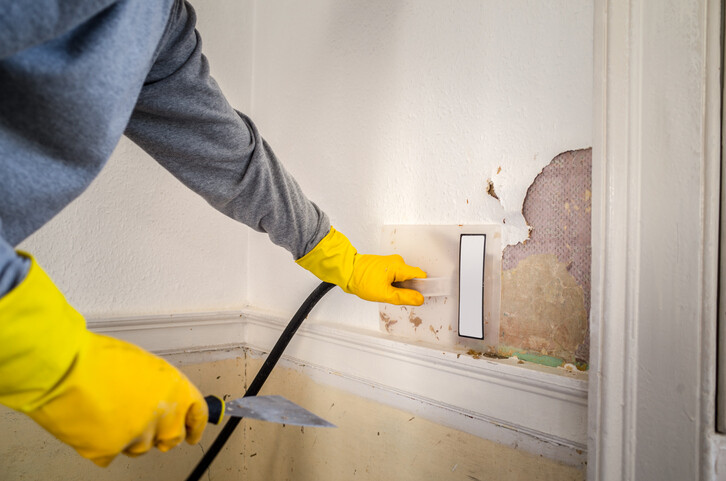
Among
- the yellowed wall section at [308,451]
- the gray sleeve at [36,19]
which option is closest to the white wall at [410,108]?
the yellowed wall section at [308,451]

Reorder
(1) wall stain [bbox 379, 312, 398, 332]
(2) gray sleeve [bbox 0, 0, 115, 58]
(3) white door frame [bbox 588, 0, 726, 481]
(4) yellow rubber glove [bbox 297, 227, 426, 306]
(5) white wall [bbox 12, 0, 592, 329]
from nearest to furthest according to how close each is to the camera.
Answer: (2) gray sleeve [bbox 0, 0, 115, 58] < (3) white door frame [bbox 588, 0, 726, 481] < (5) white wall [bbox 12, 0, 592, 329] < (4) yellow rubber glove [bbox 297, 227, 426, 306] < (1) wall stain [bbox 379, 312, 398, 332]

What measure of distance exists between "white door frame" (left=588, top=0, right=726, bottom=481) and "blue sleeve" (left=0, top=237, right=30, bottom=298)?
767mm

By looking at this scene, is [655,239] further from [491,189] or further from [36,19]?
[36,19]

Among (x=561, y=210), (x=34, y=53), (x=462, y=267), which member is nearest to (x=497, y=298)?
A: (x=462, y=267)

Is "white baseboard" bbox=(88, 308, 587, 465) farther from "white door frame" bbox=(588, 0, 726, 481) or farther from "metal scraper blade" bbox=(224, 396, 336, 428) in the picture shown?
"metal scraper blade" bbox=(224, 396, 336, 428)

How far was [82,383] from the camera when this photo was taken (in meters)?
0.53

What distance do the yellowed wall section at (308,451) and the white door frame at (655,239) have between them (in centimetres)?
17

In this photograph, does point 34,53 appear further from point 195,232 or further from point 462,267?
point 195,232

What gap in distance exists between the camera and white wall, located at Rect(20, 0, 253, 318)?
45.9 inches

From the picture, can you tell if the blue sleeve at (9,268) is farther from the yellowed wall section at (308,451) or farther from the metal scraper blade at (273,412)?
the yellowed wall section at (308,451)

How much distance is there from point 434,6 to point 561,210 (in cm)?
54

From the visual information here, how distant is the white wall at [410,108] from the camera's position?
81 centimetres

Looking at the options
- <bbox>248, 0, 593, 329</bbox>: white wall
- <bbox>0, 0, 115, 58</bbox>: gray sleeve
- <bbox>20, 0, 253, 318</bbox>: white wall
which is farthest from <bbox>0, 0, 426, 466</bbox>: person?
<bbox>20, 0, 253, 318</bbox>: white wall

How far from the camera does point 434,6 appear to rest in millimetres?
981
